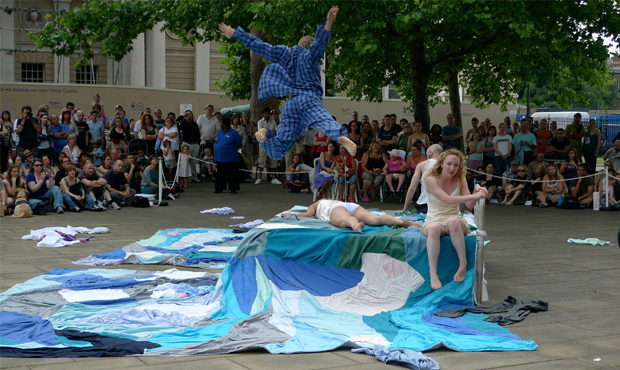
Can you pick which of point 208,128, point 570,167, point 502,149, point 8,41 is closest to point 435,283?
point 570,167

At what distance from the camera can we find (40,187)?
469 inches

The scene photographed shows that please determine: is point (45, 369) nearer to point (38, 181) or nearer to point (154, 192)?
point (38, 181)

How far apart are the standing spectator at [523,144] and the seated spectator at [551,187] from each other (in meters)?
1.34

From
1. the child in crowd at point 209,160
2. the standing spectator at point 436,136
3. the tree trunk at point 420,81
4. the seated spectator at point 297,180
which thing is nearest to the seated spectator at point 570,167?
the standing spectator at point 436,136

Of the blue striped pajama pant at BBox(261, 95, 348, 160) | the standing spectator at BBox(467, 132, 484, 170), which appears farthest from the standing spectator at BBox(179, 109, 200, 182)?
the blue striped pajama pant at BBox(261, 95, 348, 160)

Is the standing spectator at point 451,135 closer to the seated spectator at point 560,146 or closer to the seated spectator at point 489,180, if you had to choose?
the seated spectator at point 489,180

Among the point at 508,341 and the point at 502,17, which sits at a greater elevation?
the point at 502,17

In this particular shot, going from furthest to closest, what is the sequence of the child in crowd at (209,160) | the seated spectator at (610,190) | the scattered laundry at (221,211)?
the child in crowd at (209,160), the seated spectator at (610,190), the scattered laundry at (221,211)

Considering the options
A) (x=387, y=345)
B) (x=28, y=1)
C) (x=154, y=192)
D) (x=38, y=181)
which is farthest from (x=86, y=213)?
(x=28, y=1)

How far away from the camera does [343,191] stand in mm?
13156

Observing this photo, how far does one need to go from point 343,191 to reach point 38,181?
5.73 meters

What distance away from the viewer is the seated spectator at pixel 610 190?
13.1 meters

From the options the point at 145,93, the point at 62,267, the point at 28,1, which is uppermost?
the point at 28,1

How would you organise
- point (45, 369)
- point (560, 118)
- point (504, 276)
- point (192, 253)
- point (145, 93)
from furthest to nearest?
point (560, 118), point (145, 93), point (192, 253), point (504, 276), point (45, 369)
